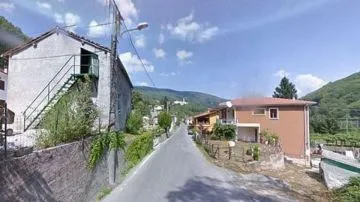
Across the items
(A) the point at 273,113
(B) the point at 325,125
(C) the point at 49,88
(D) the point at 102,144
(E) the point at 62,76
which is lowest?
(B) the point at 325,125

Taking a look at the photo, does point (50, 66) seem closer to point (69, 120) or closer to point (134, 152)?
point (134, 152)

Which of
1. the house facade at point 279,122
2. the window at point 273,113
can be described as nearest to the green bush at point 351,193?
the house facade at point 279,122

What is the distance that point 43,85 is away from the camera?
1830cm

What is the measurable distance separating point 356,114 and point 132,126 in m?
69.2

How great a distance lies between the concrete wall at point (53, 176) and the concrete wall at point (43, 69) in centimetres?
889

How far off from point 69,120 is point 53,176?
8.31ft

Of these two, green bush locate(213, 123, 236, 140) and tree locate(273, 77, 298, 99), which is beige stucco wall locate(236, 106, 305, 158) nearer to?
green bush locate(213, 123, 236, 140)

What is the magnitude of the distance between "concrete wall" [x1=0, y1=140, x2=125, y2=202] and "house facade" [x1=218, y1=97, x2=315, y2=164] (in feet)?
82.6

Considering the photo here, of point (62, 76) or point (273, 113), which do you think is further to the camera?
point (273, 113)

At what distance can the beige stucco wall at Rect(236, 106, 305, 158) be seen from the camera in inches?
1307

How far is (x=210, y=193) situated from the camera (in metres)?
11.1

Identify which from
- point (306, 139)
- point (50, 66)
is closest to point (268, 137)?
point (306, 139)

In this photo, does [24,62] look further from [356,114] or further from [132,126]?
[356,114]

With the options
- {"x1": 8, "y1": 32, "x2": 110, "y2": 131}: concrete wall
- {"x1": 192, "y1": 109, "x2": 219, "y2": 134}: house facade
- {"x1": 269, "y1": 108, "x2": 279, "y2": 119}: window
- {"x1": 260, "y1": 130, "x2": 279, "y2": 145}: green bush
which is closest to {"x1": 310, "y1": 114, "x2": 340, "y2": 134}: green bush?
{"x1": 192, "y1": 109, "x2": 219, "y2": 134}: house facade
